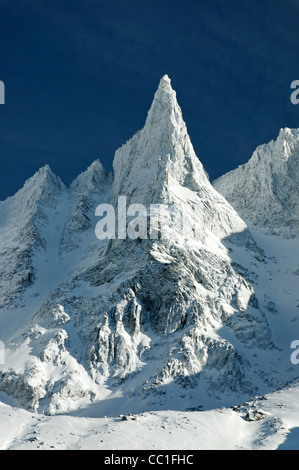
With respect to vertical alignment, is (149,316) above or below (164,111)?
below

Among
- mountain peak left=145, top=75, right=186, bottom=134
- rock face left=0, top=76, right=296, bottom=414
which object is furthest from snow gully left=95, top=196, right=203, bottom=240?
mountain peak left=145, top=75, right=186, bottom=134

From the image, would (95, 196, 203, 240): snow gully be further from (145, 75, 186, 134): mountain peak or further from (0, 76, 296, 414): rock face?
(145, 75, 186, 134): mountain peak

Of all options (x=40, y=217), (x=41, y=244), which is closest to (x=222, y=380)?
(x=41, y=244)

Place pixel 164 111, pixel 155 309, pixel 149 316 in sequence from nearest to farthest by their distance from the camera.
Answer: pixel 149 316, pixel 155 309, pixel 164 111

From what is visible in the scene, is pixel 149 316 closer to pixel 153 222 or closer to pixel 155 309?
pixel 155 309

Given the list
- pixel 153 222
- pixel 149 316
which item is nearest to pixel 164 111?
pixel 153 222

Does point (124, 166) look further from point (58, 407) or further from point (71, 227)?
point (58, 407)
